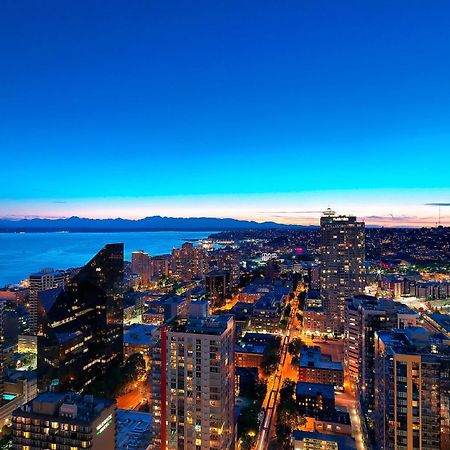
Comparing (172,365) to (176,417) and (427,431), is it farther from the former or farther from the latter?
(427,431)

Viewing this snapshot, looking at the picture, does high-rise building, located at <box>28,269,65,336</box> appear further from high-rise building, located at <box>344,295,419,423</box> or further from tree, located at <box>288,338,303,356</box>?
high-rise building, located at <box>344,295,419,423</box>

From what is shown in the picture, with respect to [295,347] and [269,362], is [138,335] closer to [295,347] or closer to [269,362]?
[269,362]

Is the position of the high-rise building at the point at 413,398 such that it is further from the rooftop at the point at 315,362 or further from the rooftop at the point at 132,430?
the rooftop at the point at 315,362

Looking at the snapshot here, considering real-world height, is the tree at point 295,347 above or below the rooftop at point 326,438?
A: below

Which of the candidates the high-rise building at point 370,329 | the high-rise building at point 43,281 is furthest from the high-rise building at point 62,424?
the high-rise building at point 43,281

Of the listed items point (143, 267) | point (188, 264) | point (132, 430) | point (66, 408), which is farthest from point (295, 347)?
point (143, 267)

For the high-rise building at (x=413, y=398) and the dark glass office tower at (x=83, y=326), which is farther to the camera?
the dark glass office tower at (x=83, y=326)
